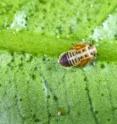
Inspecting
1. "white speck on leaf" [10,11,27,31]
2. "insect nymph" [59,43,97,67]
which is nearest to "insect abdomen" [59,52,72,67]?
"insect nymph" [59,43,97,67]

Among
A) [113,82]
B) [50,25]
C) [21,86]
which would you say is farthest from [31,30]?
[113,82]

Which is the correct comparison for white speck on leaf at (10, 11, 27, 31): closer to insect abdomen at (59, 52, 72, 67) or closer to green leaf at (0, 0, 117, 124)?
green leaf at (0, 0, 117, 124)

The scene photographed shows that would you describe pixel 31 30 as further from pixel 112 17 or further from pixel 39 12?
pixel 112 17

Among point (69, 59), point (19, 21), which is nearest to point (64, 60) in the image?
point (69, 59)

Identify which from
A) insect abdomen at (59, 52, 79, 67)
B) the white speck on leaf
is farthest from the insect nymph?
the white speck on leaf

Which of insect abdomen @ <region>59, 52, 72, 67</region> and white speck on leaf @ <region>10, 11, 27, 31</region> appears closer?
insect abdomen @ <region>59, 52, 72, 67</region>

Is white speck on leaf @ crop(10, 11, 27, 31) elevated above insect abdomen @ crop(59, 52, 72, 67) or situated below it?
above
